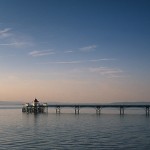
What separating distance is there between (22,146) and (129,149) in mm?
12669

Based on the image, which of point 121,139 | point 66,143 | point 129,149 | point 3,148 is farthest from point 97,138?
point 3,148

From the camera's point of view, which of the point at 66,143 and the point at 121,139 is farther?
the point at 121,139

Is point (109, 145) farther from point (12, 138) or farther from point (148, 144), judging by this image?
point (12, 138)

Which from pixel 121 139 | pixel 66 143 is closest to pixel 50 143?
pixel 66 143

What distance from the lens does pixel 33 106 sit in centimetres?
15162

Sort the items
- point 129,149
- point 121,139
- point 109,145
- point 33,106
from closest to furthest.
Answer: point 129,149
point 109,145
point 121,139
point 33,106

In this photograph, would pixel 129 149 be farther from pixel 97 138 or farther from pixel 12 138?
pixel 12 138

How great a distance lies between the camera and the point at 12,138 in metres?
47.0

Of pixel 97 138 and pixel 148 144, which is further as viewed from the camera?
pixel 97 138

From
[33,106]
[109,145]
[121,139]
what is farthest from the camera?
[33,106]

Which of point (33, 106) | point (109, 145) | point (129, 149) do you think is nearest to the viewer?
point (129, 149)

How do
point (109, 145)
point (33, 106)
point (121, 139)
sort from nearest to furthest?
point (109, 145), point (121, 139), point (33, 106)

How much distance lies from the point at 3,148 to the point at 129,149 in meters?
14.5

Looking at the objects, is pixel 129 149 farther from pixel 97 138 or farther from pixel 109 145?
pixel 97 138
